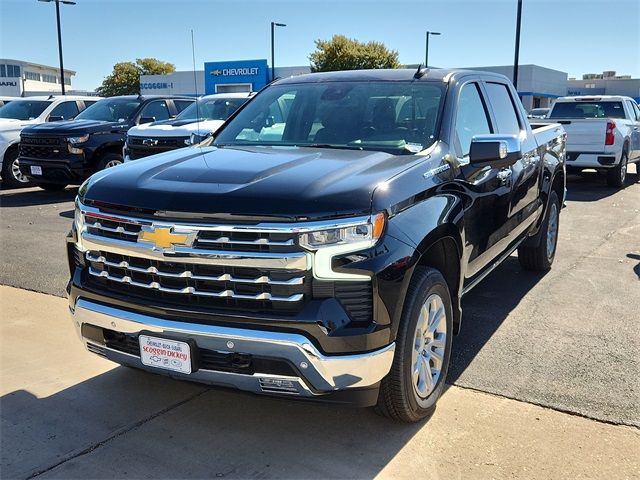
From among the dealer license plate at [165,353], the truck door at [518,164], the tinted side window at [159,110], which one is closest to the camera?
the dealer license plate at [165,353]

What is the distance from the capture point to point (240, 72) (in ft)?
164

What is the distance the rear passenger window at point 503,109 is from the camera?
193 inches

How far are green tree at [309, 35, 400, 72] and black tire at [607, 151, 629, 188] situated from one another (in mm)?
36468

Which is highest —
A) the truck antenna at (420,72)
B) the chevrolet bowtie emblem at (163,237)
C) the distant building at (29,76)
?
the distant building at (29,76)

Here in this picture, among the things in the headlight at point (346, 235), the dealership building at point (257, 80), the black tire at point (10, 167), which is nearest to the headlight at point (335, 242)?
the headlight at point (346, 235)

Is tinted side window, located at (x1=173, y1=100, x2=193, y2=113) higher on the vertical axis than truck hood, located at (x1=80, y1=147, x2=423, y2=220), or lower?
higher

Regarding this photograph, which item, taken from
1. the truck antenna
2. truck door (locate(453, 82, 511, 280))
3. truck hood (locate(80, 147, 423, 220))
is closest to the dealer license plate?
truck hood (locate(80, 147, 423, 220))

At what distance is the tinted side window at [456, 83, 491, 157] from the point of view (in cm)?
404

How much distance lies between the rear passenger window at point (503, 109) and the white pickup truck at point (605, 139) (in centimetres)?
790

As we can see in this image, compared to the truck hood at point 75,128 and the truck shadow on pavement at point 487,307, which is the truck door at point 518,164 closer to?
the truck shadow on pavement at point 487,307

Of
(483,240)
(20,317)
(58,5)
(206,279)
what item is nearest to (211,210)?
(206,279)

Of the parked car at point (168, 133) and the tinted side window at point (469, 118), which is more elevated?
the tinted side window at point (469, 118)

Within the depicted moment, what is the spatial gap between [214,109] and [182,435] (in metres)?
8.92

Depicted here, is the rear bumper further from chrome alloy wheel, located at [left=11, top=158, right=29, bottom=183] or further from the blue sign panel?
the blue sign panel
